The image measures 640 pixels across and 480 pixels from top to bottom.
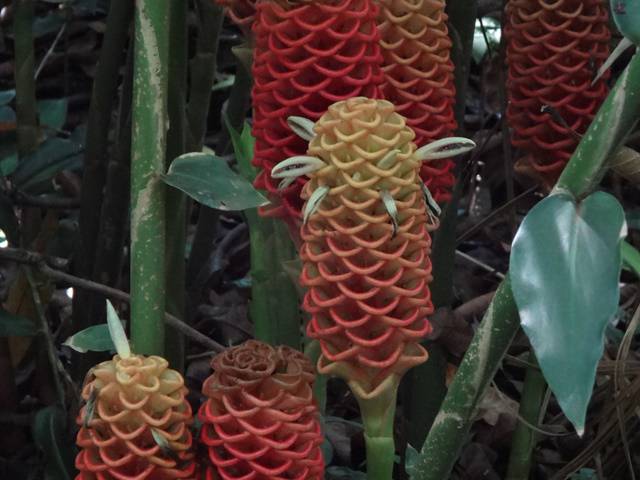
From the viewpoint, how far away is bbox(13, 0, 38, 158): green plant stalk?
117 centimetres

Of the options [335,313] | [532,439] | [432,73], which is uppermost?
[432,73]

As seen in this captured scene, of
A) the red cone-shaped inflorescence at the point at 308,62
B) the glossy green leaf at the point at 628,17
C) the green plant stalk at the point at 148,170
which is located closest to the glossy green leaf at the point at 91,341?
the green plant stalk at the point at 148,170

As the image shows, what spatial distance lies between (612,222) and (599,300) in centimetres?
4

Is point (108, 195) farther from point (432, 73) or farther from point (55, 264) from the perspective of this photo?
point (432, 73)

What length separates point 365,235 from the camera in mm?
568

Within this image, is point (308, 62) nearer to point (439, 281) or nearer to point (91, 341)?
point (91, 341)

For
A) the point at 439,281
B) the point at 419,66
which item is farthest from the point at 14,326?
the point at 419,66

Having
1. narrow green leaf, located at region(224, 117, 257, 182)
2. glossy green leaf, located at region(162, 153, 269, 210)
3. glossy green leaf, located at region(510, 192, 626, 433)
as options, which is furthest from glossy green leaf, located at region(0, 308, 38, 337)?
glossy green leaf, located at region(510, 192, 626, 433)

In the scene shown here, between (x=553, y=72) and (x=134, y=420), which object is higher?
(x=553, y=72)

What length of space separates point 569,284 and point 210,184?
24cm

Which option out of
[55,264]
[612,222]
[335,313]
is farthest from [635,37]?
[55,264]

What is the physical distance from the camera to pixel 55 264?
104 centimetres

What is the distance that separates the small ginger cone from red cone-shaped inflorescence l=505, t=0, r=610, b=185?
0.73 ft

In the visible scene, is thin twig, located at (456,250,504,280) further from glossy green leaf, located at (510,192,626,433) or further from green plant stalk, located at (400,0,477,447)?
glossy green leaf, located at (510,192,626,433)
